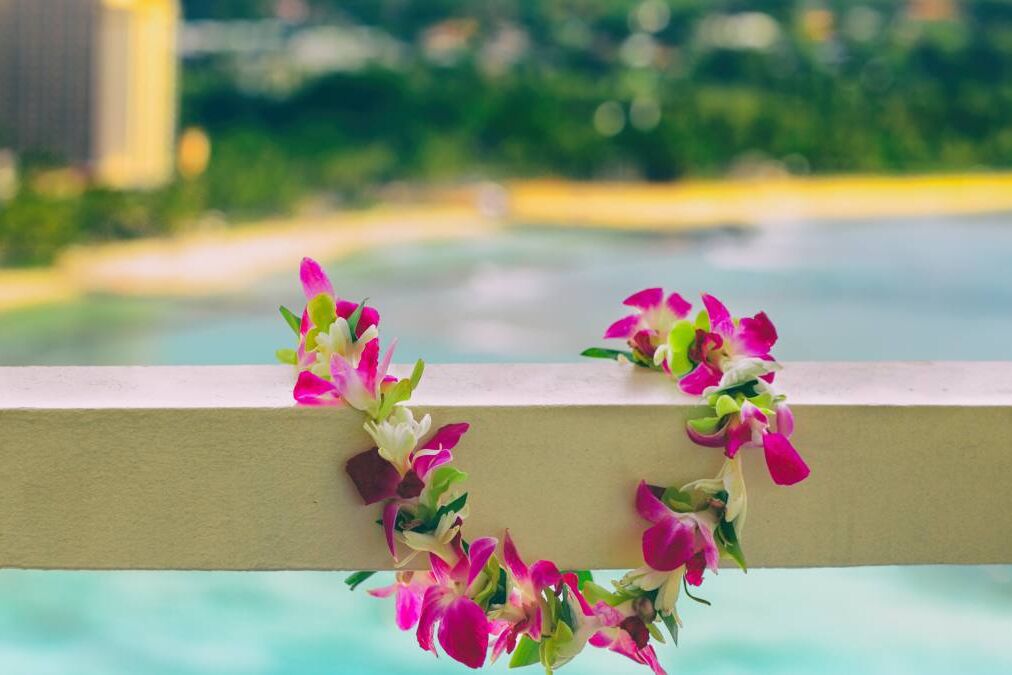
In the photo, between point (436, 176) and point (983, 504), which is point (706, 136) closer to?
point (436, 176)

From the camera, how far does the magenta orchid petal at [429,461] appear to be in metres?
0.79

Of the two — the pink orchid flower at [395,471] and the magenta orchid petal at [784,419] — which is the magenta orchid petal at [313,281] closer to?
the pink orchid flower at [395,471]

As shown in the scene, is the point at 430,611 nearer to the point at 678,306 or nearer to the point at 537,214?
the point at 678,306

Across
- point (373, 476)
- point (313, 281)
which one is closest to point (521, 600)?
point (373, 476)

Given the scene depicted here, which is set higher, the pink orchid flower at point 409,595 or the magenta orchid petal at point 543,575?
the magenta orchid petal at point 543,575

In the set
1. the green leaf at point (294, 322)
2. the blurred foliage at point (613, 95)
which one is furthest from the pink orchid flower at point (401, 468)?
the blurred foliage at point (613, 95)

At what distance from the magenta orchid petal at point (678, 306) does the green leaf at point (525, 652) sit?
9.0 inches

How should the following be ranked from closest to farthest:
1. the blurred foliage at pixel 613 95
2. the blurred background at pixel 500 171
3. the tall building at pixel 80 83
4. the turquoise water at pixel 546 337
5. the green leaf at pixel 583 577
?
the green leaf at pixel 583 577 → the turquoise water at pixel 546 337 → the blurred background at pixel 500 171 → the tall building at pixel 80 83 → the blurred foliage at pixel 613 95

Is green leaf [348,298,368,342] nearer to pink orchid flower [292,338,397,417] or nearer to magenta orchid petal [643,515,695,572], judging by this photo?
pink orchid flower [292,338,397,417]

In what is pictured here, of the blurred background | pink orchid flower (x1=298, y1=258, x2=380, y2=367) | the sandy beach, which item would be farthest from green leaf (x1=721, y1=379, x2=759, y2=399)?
the sandy beach

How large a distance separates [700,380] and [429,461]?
0.17 m

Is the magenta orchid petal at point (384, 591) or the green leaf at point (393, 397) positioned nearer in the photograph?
the green leaf at point (393, 397)

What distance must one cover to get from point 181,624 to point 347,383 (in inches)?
35.7

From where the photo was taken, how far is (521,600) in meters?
0.84
